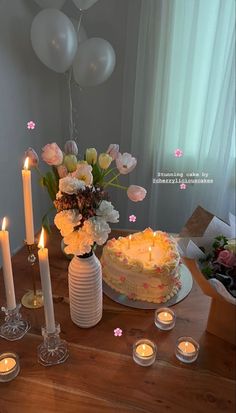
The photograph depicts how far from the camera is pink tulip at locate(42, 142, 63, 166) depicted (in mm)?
844

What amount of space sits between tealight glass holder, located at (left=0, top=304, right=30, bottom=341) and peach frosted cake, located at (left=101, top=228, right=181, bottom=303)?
293mm

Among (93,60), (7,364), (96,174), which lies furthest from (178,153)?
(7,364)

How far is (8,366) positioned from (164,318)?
16.6 inches

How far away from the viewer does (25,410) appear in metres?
0.68

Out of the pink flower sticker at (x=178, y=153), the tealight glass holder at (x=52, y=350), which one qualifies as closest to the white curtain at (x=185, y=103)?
the pink flower sticker at (x=178, y=153)

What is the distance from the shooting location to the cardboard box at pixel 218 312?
783mm

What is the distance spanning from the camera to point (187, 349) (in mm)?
809

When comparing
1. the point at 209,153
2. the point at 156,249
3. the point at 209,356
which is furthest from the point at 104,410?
the point at 209,153

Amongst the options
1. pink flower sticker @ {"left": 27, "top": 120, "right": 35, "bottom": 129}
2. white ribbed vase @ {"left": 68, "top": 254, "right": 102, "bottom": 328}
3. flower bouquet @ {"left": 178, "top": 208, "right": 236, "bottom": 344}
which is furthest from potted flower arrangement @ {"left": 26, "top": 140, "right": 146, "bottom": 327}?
pink flower sticker @ {"left": 27, "top": 120, "right": 35, "bottom": 129}

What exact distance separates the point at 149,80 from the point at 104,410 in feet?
5.42

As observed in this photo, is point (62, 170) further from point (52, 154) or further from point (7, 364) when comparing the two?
point (7, 364)

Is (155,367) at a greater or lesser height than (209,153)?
lesser

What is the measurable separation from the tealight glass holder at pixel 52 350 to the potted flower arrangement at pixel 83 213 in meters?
0.09

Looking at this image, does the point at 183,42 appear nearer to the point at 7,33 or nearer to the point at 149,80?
the point at 149,80
